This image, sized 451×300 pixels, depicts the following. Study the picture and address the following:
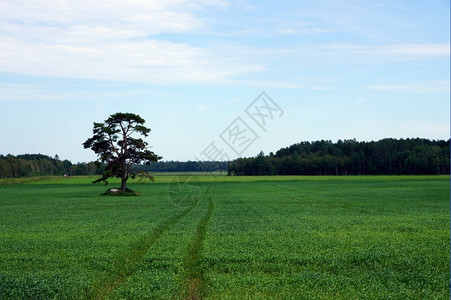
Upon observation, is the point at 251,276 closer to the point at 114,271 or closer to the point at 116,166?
the point at 114,271

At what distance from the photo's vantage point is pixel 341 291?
13.2 m

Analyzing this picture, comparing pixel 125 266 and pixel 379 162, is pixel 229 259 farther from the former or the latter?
pixel 379 162

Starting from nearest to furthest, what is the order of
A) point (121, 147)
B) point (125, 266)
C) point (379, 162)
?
point (125, 266)
point (121, 147)
point (379, 162)

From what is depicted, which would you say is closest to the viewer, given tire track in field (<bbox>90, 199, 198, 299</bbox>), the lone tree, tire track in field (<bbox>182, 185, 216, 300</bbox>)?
tire track in field (<bbox>182, 185, 216, 300</bbox>)

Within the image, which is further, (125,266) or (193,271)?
(125,266)

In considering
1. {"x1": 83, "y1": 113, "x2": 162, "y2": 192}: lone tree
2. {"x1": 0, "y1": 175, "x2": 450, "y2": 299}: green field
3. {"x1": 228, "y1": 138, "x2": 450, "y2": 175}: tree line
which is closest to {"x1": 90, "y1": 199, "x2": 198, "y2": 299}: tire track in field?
{"x1": 0, "y1": 175, "x2": 450, "y2": 299}: green field

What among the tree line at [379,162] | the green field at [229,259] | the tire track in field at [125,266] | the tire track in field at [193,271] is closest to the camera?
the tire track in field at [193,271]

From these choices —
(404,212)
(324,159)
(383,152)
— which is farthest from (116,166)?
(383,152)

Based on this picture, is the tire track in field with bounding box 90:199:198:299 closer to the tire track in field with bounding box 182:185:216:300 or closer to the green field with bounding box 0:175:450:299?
the green field with bounding box 0:175:450:299

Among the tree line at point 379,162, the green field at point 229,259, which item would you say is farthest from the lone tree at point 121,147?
the tree line at point 379,162

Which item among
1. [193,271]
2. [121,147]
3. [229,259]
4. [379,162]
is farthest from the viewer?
[379,162]

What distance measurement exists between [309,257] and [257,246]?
129 inches

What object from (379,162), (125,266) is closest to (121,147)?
(125,266)

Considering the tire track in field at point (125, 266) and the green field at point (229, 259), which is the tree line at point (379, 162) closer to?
the green field at point (229, 259)
